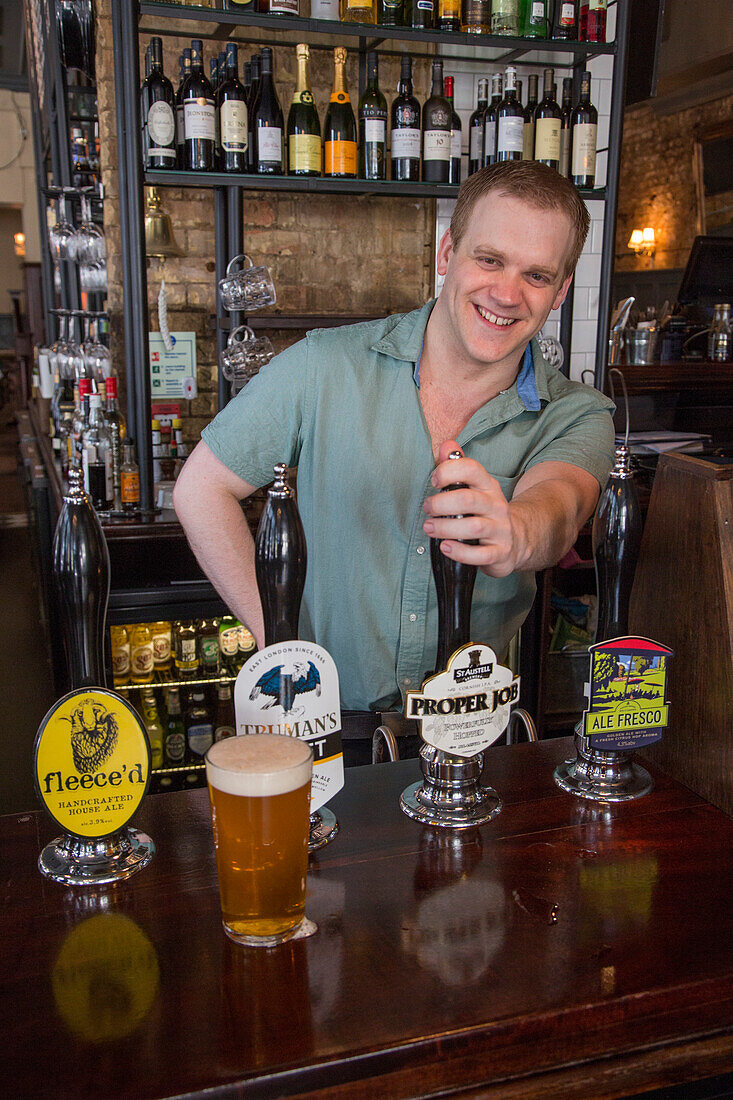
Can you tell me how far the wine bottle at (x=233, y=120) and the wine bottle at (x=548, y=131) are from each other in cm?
92

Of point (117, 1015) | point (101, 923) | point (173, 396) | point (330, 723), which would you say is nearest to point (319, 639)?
point (330, 723)

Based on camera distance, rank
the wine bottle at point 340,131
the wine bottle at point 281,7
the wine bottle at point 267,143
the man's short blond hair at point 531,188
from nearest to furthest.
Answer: the man's short blond hair at point 531,188
the wine bottle at point 281,7
the wine bottle at point 267,143
the wine bottle at point 340,131

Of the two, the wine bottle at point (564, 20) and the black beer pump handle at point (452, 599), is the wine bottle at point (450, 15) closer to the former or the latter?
the wine bottle at point (564, 20)

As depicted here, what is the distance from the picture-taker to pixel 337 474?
1492 mm

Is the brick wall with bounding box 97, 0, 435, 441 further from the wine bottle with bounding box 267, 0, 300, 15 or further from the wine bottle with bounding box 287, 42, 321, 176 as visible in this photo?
the wine bottle with bounding box 267, 0, 300, 15

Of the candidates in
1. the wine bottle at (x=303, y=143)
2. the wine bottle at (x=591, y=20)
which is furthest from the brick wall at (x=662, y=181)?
the wine bottle at (x=303, y=143)

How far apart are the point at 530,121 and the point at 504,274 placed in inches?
80.8

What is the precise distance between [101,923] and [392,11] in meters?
2.81

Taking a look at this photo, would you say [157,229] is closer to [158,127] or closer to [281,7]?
[158,127]

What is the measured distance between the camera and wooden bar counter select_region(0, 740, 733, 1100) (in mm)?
638

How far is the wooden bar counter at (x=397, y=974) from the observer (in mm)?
638

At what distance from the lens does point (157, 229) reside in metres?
3.13

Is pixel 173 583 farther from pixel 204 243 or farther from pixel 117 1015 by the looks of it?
pixel 117 1015

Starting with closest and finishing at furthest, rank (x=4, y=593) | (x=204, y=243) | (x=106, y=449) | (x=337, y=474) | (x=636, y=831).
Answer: (x=636, y=831) < (x=337, y=474) < (x=106, y=449) < (x=204, y=243) < (x=4, y=593)
